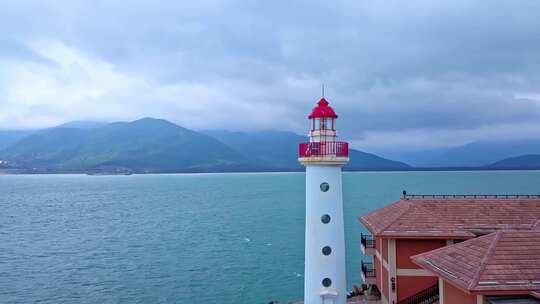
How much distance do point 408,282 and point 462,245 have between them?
23.9ft

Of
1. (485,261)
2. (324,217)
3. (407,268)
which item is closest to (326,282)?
(324,217)

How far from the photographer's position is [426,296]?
22.9 metres

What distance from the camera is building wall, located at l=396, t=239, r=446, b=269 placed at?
23828mm

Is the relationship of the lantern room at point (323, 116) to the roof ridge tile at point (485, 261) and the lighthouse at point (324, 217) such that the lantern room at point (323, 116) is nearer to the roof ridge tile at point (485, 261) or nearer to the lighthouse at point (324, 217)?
the lighthouse at point (324, 217)

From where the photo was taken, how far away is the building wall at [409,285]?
79.6 ft

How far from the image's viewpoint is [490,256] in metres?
15.5

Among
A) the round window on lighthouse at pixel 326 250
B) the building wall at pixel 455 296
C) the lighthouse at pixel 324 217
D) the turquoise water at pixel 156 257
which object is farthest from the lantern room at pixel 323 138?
the turquoise water at pixel 156 257

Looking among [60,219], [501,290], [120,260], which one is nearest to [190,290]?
[120,260]

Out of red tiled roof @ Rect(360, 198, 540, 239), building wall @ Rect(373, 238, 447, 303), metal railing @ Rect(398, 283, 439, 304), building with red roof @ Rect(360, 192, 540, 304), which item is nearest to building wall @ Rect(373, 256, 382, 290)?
building with red roof @ Rect(360, 192, 540, 304)

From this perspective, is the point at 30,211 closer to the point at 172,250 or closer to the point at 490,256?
the point at 172,250

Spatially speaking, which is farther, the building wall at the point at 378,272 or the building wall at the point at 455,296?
the building wall at the point at 378,272

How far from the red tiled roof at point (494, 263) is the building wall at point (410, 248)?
5840 mm

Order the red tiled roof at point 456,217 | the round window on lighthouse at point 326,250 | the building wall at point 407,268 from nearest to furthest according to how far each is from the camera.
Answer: the round window on lighthouse at point 326,250 < the red tiled roof at point 456,217 < the building wall at point 407,268

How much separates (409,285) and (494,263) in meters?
9.83
